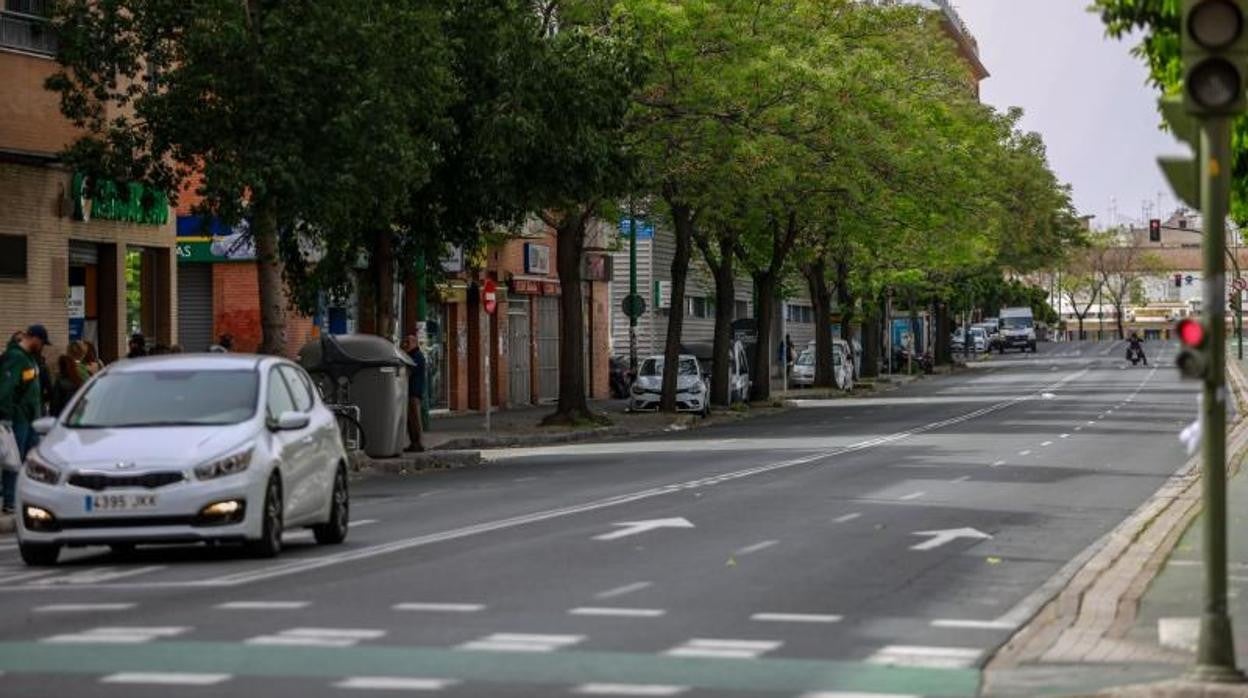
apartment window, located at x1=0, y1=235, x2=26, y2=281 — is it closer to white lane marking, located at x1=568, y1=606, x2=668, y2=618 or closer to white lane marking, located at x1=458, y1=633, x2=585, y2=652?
white lane marking, located at x1=568, y1=606, x2=668, y2=618

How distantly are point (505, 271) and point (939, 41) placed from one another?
23231mm

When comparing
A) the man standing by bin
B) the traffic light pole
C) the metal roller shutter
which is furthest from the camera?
the metal roller shutter

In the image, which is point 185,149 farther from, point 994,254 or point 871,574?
point 994,254

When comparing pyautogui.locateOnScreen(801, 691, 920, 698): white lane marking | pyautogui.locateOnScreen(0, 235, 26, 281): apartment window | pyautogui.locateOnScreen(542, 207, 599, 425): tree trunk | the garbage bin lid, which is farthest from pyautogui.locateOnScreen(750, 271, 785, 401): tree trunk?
pyautogui.locateOnScreen(801, 691, 920, 698): white lane marking

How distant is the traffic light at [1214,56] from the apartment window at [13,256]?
27456 mm

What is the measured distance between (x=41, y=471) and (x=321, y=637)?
5.63 metres

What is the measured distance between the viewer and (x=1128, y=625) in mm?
13953

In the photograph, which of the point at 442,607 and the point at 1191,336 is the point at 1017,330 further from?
the point at 1191,336

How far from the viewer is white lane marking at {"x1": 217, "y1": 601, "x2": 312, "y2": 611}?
575 inches

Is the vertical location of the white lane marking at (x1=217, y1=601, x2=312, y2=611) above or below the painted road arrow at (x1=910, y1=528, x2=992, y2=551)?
above

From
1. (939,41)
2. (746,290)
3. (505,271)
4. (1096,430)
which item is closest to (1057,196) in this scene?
(746,290)

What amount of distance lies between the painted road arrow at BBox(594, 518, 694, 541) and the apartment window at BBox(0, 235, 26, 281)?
15.6m

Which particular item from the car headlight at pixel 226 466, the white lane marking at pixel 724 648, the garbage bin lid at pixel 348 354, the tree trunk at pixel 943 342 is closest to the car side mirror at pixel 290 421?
the car headlight at pixel 226 466

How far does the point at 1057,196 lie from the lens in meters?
103
